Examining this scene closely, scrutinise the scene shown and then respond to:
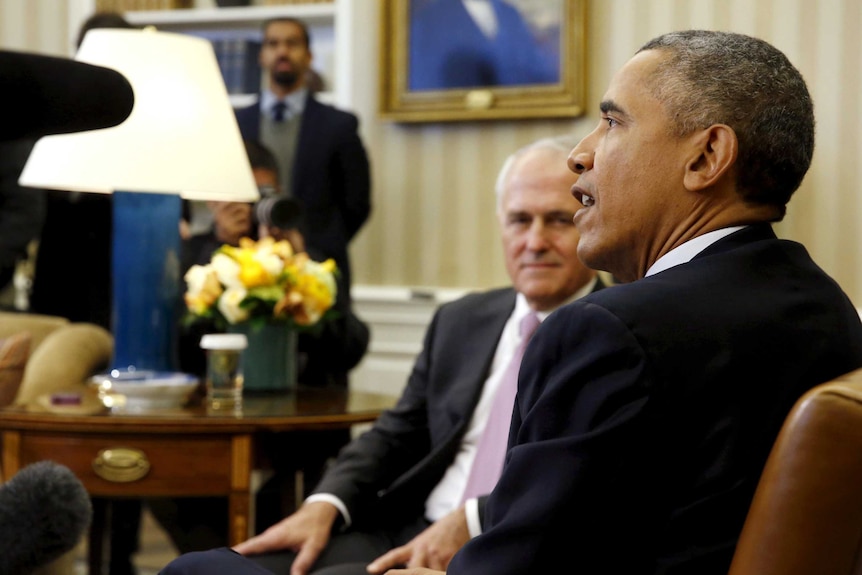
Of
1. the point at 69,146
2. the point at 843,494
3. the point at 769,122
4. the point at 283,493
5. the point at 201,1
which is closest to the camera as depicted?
the point at 843,494

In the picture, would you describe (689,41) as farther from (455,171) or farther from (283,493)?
(455,171)

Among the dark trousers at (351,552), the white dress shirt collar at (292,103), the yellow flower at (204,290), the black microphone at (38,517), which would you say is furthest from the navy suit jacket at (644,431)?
the white dress shirt collar at (292,103)

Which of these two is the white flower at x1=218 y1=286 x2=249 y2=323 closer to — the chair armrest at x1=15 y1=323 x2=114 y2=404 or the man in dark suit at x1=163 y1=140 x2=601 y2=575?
the man in dark suit at x1=163 y1=140 x2=601 y2=575

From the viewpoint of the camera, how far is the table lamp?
261 centimetres

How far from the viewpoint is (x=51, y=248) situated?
394 centimetres

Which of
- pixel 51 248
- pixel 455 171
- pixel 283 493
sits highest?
pixel 455 171

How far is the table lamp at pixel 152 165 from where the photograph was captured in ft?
Result: 8.57

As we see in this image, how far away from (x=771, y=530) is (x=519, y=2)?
336 cm

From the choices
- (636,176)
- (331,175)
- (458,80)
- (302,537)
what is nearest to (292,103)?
(331,175)

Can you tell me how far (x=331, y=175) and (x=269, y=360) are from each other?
127 cm

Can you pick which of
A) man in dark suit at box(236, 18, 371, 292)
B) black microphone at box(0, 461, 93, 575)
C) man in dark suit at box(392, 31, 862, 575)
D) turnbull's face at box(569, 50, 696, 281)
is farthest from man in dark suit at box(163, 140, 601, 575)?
man in dark suit at box(236, 18, 371, 292)

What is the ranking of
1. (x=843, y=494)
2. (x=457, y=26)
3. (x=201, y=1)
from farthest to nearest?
(x=201, y=1) < (x=457, y=26) < (x=843, y=494)

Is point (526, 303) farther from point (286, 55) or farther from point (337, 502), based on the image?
point (286, 55)

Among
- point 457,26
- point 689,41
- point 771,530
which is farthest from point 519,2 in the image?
point 771,530
